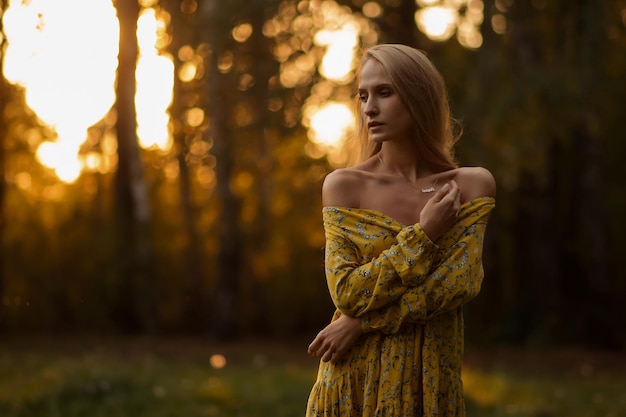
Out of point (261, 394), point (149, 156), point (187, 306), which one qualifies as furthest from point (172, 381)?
point (149, 156)

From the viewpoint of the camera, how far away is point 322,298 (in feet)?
53.1

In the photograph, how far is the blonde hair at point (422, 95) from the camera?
2675 mm

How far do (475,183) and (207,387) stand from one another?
531cm

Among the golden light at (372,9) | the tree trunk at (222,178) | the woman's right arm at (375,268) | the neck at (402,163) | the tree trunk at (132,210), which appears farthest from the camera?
the tree trunk at (132,210)

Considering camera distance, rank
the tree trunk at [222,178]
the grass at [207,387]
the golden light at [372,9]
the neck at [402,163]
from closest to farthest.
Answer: the neck at [402,163]
the grass at [207,387]
the golden light at [372,9]
the tree trunk at [222,178]

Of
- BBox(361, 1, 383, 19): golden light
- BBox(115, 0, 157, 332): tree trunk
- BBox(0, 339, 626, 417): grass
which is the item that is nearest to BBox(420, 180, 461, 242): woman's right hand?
BBox(0, 339, 626, 417): grass

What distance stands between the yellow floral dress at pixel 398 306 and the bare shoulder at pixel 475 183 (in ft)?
0.15

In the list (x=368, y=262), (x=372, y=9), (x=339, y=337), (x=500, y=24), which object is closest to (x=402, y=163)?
(x=368, y=262)

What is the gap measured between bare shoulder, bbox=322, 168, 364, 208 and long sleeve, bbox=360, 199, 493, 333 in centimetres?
31

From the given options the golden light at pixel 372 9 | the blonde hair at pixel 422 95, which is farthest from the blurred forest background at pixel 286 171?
the blonde hair at pixel 422 95

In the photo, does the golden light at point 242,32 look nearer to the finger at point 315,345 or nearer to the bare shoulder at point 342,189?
the bare shoulder at point 342,189

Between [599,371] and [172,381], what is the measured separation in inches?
214

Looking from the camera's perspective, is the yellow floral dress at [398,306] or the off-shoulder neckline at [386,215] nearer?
the yellow floral dress at [398,306]

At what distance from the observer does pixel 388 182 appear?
2783 mm
